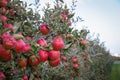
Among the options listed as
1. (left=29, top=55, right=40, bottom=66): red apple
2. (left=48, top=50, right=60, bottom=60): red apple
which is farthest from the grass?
(left=29, top=55, right=40, bottom=66): red apple

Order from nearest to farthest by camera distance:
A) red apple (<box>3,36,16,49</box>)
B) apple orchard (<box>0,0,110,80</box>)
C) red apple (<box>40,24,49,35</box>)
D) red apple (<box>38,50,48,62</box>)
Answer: red apple (<box>3,36,16,49</box>)
apple orchard (<box>0,0,110,80</box>)
red apple (<box>38,50,48,62</box>)
red apple (<box>40,24,49,35</box>)

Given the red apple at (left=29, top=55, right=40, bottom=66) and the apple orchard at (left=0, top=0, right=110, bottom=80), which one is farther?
the red apple at (left=29, top=55, right=40, bottom=66)

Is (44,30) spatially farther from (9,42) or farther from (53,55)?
(9,42)

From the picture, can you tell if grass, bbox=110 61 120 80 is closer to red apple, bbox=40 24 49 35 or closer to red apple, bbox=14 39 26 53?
red apple, bbox=14 39 26 53

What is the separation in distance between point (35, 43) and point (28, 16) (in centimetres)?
159

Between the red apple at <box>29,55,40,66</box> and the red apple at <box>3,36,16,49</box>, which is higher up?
the red apple at <box>3,36,16,49</box>

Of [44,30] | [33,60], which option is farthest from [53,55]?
[44,30]

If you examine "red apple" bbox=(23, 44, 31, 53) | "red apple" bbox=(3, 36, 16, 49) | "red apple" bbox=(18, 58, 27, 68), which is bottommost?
"red apple" bbox=(18, 58, 27, 68)

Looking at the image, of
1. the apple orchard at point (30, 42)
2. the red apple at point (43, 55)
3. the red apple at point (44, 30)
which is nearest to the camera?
the apple orchard at point (30, 42)

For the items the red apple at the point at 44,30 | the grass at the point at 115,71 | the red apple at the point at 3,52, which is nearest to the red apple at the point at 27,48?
the red apple at the point at 3,52

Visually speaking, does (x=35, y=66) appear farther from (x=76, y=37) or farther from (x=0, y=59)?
(x=76, y=37)

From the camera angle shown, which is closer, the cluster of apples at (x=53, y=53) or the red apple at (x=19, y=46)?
the red apple at (x=19, y=46)

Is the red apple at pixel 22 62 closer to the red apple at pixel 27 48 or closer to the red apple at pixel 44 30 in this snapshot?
the red apple at pixel 27 48

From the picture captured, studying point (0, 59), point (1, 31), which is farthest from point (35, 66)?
point (1, 31)
